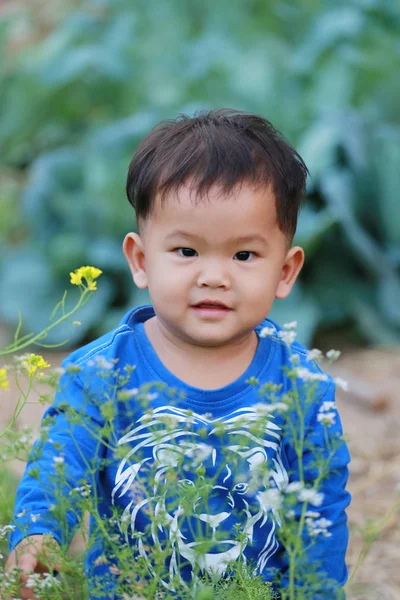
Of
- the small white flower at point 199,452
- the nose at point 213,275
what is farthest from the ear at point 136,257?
the small white flower at point 199,452

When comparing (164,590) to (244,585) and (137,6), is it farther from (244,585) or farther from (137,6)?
(137,6)

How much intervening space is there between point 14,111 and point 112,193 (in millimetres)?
1779

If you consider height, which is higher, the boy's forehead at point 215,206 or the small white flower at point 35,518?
the boy's forehead at point 215,206

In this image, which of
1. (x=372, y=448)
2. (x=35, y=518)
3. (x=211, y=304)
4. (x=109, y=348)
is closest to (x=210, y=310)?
(x=211, y=304)

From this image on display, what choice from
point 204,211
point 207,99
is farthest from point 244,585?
point 207,99

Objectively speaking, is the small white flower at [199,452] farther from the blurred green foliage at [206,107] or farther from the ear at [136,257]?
the blurred green foliage at [206,107]

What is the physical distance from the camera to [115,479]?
1994 mm

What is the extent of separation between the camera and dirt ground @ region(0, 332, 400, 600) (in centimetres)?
281

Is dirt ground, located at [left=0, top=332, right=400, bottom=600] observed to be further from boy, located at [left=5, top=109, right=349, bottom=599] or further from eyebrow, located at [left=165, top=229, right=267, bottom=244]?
eyebrow, located at [left=165, top=229, right=267, bottom=244]

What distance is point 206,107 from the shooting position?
187 inches

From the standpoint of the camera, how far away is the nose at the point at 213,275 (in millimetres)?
1902

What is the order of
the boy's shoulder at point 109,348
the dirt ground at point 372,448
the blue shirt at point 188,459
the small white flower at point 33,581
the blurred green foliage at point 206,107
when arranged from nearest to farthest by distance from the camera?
the small white flower at point 33,581
the blue shirt at point 188,459
the boy's shoulder at point 109,348
the dirt ground at point 372,448
the blurred green foliage at point 206,107

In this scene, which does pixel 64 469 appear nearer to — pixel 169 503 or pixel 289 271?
pixel 169 503

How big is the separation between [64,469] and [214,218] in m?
0.59
